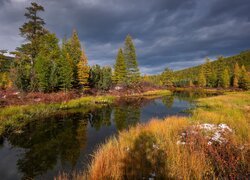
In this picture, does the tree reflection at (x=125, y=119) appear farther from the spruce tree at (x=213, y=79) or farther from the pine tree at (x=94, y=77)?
the spruce tree at (x=213, y=79)

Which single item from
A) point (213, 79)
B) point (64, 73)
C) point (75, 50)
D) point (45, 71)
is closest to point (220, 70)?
point (213, 79)

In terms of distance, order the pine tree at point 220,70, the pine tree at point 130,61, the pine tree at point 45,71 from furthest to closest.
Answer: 1. the pine tree at point 220,70
2. the pine tree at point 130,61
3. the pine tree at point 45,71

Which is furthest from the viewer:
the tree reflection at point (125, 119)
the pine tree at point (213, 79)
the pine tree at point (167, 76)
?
the pine tree at point (167, 76)

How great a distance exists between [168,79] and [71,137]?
78.8m

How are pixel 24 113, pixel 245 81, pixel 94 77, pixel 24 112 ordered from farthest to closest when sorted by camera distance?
pixel 245 81 → pixel 94 77 → pixel 24 112 → pixel 24 113

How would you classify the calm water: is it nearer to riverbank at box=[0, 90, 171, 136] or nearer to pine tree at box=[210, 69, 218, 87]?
riverbank at box=[0, 90, 171, 136]

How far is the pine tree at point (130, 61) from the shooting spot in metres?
46.8

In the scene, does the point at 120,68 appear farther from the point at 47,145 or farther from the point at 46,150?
the point at 46,150

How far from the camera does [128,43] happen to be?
4716cm

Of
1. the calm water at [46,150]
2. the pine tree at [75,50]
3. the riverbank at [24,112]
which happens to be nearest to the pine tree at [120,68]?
the pine tree at [75,50]

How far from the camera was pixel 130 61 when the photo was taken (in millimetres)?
46719

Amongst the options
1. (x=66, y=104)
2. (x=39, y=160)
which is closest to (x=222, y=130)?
(x=39, y=160)

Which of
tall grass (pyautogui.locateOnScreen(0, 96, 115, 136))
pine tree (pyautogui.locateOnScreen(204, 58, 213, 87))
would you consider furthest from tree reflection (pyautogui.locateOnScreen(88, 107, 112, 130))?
pine tree (pyautogui.locateOnScreen(204, 58, 213, 87))

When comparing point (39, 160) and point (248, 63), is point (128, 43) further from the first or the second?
point (248, 63)
